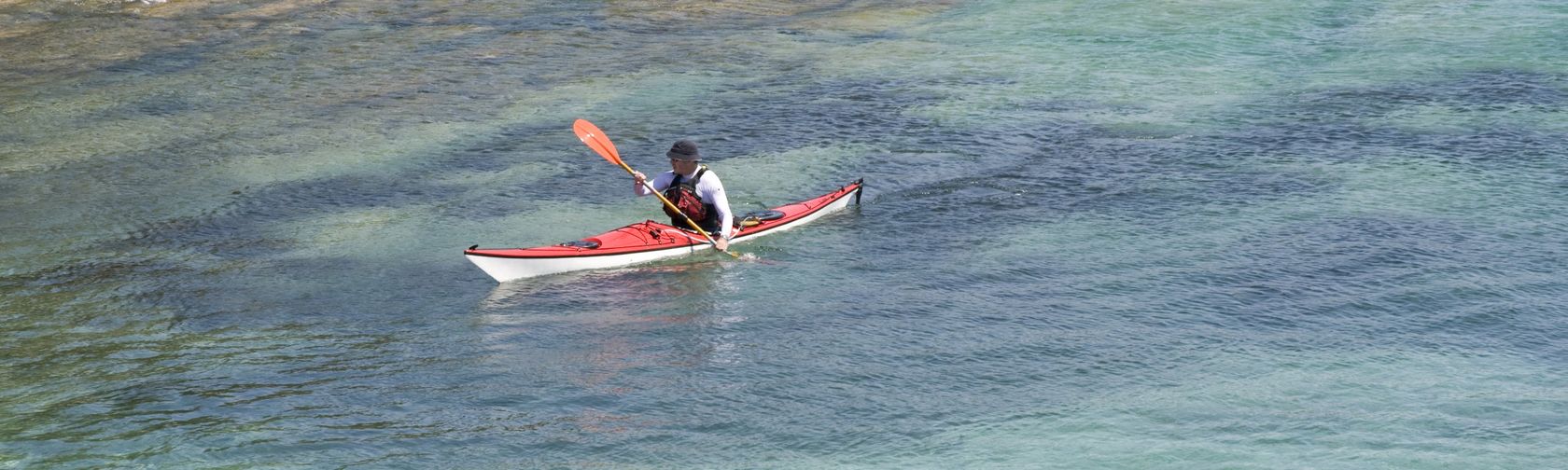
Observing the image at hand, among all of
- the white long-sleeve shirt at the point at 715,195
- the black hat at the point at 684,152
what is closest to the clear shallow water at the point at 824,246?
the white long-sleeve shirt at the point at 715,195

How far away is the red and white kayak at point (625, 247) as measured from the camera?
33.1 ft

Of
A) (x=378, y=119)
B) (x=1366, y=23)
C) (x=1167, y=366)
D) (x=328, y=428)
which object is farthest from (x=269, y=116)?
(x=1366, y=23)

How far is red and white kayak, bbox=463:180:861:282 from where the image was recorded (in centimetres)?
1010

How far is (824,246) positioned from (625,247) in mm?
1663

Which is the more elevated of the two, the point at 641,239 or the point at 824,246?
the point at 641,239

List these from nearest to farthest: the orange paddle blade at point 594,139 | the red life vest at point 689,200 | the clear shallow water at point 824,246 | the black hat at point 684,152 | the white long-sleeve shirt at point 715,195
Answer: the clear shallow water at point 824,246 < the black hat at point 684,152 < the white long-sleeve shirt at point 715,195 < the red life vest at point 689,200 < the orange paddle blade at point 594,139

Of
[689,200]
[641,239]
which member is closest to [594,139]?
[689,200]

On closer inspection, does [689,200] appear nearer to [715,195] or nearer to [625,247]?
[715,195]

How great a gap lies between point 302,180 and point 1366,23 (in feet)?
46.1

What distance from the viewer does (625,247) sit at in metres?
10.7

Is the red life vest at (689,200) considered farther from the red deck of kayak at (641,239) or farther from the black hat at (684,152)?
the black hat at (684,152)

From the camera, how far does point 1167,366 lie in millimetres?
8500

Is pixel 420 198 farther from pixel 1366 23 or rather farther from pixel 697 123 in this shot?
A: pixel 1366 23

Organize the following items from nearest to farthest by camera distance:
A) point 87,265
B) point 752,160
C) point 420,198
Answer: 1. point 87,265
2. point 420,198
3. point 752,160
